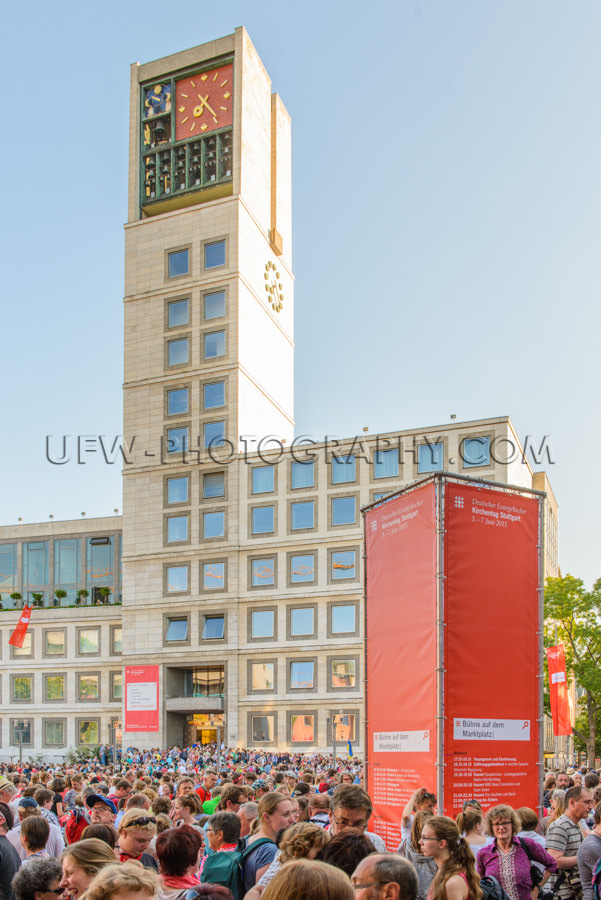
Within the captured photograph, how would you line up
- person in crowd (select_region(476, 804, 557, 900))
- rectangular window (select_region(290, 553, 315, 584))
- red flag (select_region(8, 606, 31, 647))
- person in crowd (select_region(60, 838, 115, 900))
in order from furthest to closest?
1. rectangular window (select_region(290, 553, 315, 584))
2. red flag (select_region(8, 606, 31, 647))
3. person in crowd (select_region(476, 804, 557, 900))
4. person in crowd (select_region(60, 838, 115, 900))

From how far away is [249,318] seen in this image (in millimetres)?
69938

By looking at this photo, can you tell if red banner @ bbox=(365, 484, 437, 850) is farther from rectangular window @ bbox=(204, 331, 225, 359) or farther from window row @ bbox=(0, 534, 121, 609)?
window row @ bbox=(0, 534, 121, 609)

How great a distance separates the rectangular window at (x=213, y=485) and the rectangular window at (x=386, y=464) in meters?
10.9

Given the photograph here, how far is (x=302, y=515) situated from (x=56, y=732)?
2516 cm

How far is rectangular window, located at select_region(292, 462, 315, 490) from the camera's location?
2562 inches

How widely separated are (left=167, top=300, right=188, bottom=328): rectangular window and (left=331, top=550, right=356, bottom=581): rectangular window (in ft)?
65.5

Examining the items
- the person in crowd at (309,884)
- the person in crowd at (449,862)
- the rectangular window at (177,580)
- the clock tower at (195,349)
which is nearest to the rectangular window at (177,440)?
the clock tower at (195,349)

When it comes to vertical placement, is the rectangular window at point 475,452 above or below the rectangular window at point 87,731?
above

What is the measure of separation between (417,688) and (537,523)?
266 cm

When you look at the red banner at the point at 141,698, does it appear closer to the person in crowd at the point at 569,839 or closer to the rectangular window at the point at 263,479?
the rectangular window at the point at 263,479

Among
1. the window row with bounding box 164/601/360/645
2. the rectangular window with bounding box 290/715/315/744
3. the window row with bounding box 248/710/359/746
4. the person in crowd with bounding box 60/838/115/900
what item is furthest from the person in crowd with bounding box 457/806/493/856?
the rectangular window with bounding box 290/715/315/744

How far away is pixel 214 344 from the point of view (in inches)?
2692

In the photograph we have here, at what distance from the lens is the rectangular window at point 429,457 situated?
61.3m

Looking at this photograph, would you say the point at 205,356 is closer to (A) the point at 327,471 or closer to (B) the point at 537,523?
(A) the point at 327,471
